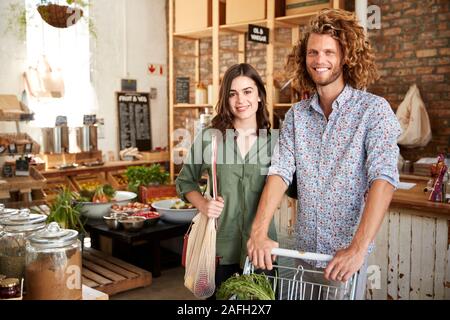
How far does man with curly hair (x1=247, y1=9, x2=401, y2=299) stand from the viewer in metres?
1.73

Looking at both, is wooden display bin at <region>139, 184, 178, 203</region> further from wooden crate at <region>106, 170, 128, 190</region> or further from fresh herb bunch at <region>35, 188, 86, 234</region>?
wooden crate at <region>106, 170, 128, 190</region>

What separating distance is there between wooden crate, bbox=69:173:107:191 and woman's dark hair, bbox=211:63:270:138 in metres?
4.67

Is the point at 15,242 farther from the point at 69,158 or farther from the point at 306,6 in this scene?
the point at 69,158

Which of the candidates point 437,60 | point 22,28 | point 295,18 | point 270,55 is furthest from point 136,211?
point 22,28

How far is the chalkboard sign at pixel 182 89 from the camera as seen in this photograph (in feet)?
20.6

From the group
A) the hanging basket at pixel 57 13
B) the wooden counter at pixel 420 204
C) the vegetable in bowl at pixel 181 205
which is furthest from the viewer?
the hanging basket at pixel 57 13

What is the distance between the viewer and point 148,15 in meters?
8.15

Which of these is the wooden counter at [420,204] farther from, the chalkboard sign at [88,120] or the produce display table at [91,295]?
the chalkboard sign at [88,120]

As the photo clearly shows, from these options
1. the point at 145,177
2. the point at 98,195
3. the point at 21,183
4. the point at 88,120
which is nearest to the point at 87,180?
the point at 88,120

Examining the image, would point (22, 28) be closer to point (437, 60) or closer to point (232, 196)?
point (437, 60)

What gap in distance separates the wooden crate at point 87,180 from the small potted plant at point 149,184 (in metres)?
1.89

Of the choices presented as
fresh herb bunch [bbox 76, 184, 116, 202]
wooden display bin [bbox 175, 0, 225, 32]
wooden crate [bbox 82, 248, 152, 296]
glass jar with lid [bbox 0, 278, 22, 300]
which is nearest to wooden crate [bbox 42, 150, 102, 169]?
wooden display bin [bbox 175, 0, 225, 32]

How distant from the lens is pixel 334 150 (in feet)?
6.13

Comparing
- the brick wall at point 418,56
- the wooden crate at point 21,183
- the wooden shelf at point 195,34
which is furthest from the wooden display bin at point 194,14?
the wooden crate at point 21,183
